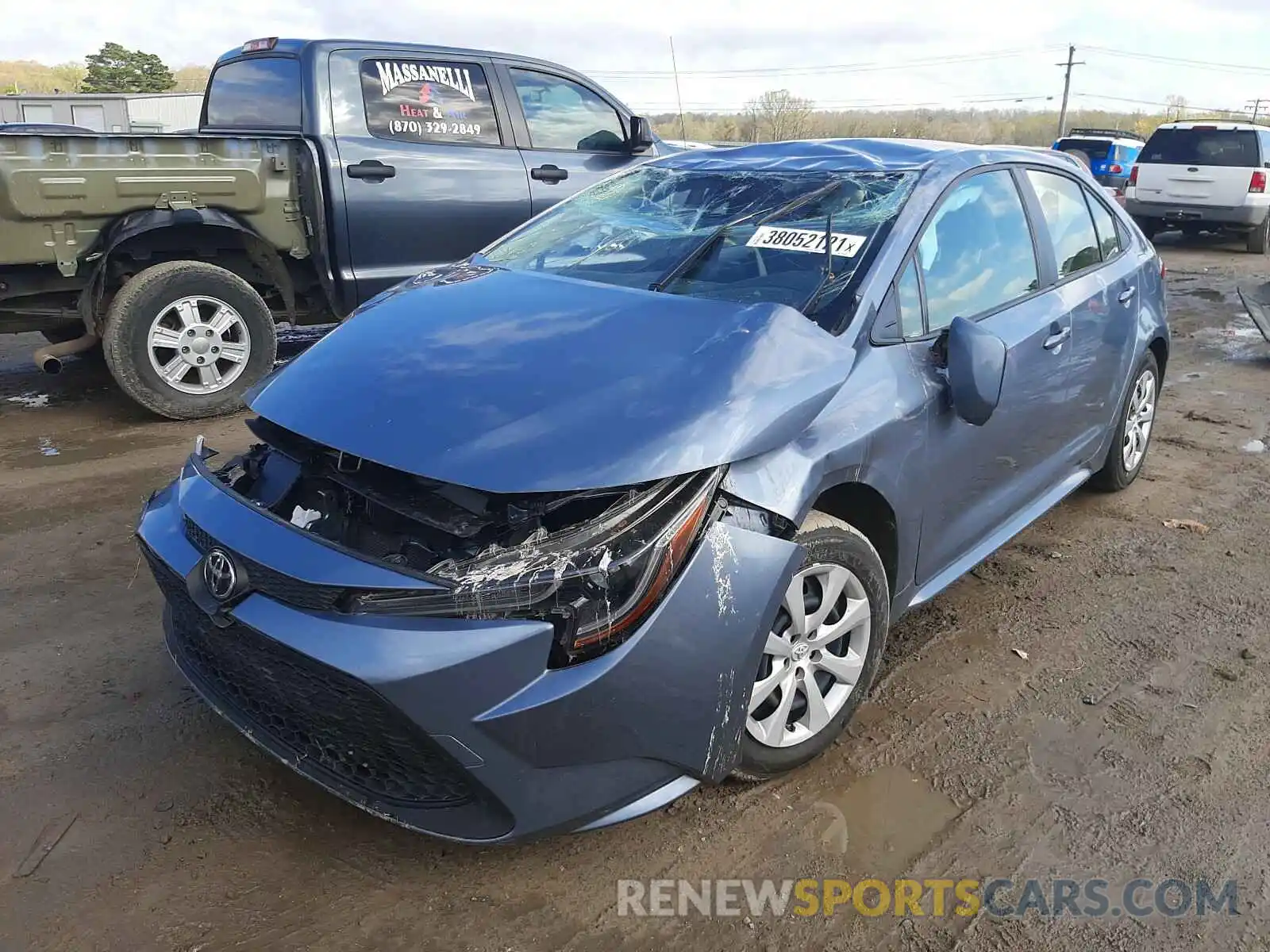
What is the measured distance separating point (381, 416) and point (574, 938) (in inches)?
52.0

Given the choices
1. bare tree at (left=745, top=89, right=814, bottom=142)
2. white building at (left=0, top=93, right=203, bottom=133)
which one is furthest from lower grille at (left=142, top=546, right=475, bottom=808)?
white building at (left=0, top=93, right=203, bottom=133)

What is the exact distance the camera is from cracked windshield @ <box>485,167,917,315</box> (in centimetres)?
301

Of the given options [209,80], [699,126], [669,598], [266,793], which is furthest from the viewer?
[699,126]

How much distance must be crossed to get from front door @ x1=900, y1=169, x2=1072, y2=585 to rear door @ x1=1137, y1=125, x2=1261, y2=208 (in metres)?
12.4

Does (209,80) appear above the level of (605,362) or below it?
above

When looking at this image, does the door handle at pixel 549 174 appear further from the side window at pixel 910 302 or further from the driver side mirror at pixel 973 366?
the driver side mirror at pixel 973 366

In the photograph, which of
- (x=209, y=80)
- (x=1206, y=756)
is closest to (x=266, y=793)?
(x=1206, y=756)

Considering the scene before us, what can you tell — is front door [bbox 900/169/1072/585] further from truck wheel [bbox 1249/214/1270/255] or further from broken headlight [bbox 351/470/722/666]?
truck wheel [bbox 1249/214/1270/255]

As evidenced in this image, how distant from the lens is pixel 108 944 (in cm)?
217

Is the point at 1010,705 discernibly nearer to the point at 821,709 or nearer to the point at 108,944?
the point at 821,709

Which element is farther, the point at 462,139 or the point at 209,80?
the point at 209,80

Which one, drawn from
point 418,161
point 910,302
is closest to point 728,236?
point 910,302

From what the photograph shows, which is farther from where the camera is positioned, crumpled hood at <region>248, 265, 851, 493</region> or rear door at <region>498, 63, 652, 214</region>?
rear door at <region>498, 63, 652, 214</region>

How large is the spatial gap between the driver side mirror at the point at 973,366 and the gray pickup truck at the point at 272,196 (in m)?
4.23
